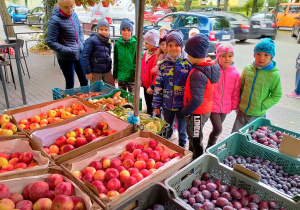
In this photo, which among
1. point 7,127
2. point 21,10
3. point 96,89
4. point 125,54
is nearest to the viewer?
point 7,127

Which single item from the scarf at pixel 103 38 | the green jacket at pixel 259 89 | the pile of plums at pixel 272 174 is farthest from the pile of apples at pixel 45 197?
the scarf at pixel 103 38

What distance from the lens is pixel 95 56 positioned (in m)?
4.14

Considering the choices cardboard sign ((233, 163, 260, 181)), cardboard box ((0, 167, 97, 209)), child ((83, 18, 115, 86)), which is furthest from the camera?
child ((83, 18, 115, 86))

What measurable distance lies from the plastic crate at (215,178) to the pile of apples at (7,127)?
1580 millimetres

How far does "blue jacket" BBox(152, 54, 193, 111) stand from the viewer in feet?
9.67

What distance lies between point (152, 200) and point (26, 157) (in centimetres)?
112

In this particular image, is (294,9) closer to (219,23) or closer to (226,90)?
(219,23)

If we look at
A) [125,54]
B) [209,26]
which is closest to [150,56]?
[125,54]

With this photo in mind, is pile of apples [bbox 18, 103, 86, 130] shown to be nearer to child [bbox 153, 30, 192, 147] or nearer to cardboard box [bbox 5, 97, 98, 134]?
cardboard box [bbox 5, 97, 98, 134]

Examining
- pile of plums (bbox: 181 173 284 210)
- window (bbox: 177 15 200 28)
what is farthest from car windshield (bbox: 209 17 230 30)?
pile of plums (bbox: 181 173 284 210)

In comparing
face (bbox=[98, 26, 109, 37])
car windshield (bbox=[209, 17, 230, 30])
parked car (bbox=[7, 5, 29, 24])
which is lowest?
face (bbox=[98, 26, 109, 37])

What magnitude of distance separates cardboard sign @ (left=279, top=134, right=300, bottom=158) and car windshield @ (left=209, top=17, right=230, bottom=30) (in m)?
7.84

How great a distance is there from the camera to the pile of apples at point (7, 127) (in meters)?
2.23

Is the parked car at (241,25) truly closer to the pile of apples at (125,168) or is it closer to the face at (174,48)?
the face at (174,48)
